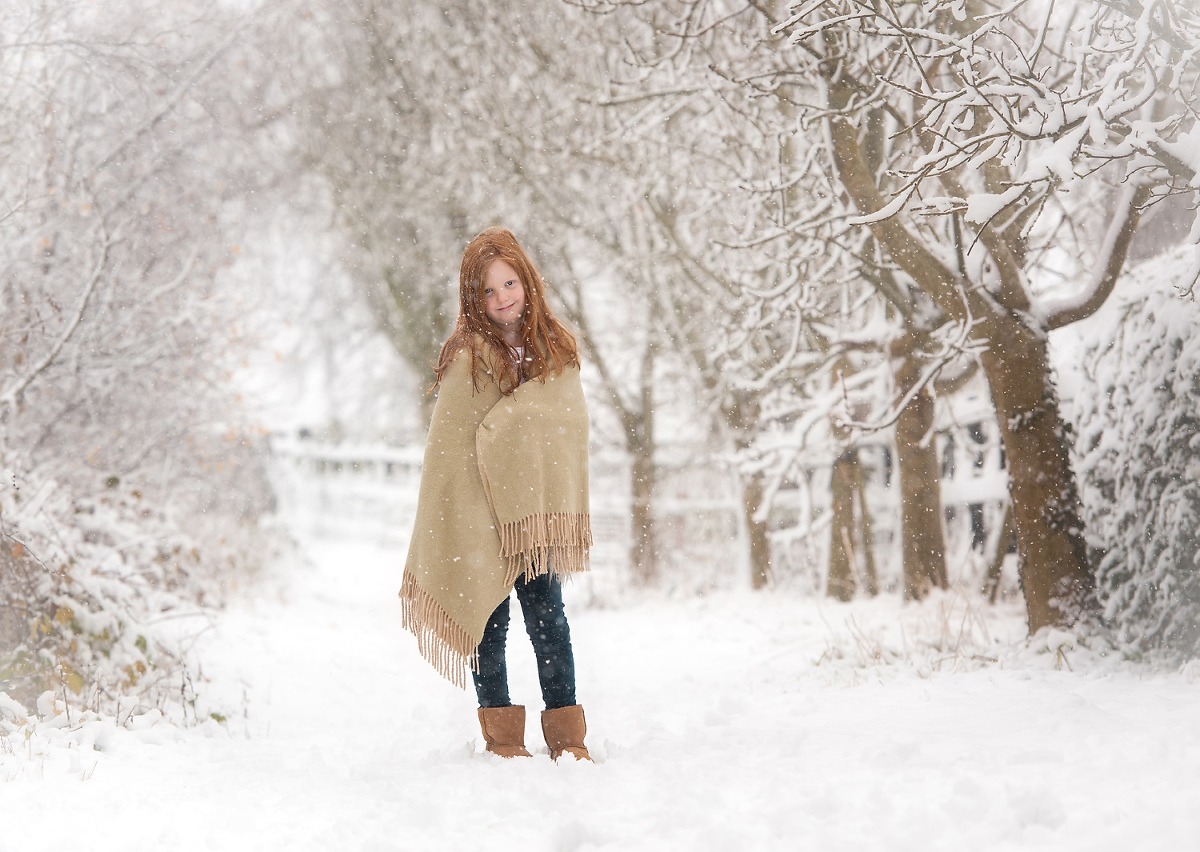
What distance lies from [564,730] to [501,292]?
1.48 m

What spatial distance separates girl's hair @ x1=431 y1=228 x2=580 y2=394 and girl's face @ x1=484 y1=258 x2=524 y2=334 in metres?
0.02

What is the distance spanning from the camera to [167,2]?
7.60 meters

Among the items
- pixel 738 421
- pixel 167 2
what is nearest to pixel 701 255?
pixel 738 421

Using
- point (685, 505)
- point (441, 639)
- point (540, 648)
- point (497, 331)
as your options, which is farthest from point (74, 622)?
point (685, 505)

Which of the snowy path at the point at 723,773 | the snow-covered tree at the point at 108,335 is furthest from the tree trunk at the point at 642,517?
the snowy path at the point at 723,773

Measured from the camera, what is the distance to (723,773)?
2.73 m

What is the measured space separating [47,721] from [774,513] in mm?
6243

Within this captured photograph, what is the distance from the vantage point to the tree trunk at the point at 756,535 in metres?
8.08

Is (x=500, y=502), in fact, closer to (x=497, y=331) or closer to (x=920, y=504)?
(x=497, y=331)

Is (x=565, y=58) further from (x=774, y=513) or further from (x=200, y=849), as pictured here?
(x=200, y=849)

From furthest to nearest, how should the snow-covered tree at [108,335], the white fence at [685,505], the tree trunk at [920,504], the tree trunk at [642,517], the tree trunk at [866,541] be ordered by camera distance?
the tree trunk at [642,517], the tree trunk at [866,541], the white fence at [685,505], the tree trunk at [920,504], the snow-covered tree at [108,335]

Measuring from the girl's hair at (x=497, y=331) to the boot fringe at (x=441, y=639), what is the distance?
0.75 meters

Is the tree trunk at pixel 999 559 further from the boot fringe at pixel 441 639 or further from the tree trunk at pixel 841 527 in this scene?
the boot fringe at pixel 441 639

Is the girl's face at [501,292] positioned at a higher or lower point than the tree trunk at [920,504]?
higher
